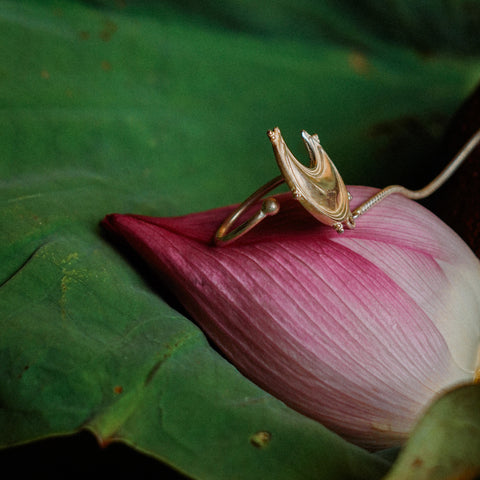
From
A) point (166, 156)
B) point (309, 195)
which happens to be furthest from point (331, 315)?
point (166, 156)

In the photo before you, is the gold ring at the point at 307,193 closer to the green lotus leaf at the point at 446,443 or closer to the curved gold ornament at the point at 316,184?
the curved gold ornament at the point at 316,184

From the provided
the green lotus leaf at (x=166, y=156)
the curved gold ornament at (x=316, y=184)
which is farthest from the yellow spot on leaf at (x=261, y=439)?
the curved gold ornament at (x=316, y=184)

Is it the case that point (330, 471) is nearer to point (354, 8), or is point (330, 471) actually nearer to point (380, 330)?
point (380, 330)

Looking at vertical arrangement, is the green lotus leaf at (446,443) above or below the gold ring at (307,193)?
below

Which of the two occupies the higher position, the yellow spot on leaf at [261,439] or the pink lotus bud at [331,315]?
the pink lotus bud at [331,315]

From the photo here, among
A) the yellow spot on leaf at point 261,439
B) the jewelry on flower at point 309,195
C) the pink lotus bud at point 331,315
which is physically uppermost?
the jewelry on flower at point 309,195

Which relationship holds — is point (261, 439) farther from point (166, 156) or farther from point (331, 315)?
point (166, 156)

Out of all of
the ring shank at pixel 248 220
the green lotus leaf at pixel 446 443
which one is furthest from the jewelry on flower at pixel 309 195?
the green lotus leaf at pixel 446 443

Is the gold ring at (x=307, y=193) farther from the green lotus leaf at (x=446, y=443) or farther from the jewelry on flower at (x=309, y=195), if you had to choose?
the green lotus leaf at (x=446, y=443)
